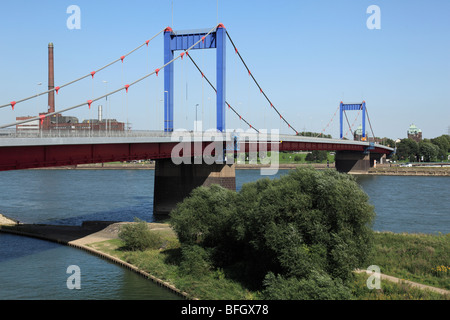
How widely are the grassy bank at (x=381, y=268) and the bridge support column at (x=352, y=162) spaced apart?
92550mm

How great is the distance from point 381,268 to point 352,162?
4008 inches

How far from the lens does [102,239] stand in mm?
36344

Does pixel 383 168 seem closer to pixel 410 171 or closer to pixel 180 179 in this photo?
pixel 410 171

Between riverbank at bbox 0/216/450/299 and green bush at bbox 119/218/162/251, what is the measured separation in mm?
996

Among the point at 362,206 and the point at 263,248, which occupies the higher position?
the point at 362,206

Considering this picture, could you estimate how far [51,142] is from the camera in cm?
2792

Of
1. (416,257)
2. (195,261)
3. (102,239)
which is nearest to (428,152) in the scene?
(416,257)

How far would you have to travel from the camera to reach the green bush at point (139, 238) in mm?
32031

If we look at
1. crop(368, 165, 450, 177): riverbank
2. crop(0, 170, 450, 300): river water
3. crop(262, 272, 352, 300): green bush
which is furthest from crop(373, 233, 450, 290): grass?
crop(368, 165, 450, 177): riverbank

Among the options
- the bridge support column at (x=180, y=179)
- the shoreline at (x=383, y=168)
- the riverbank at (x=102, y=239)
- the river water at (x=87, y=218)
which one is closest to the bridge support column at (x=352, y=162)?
the shoreline at (x=383, y=168)
